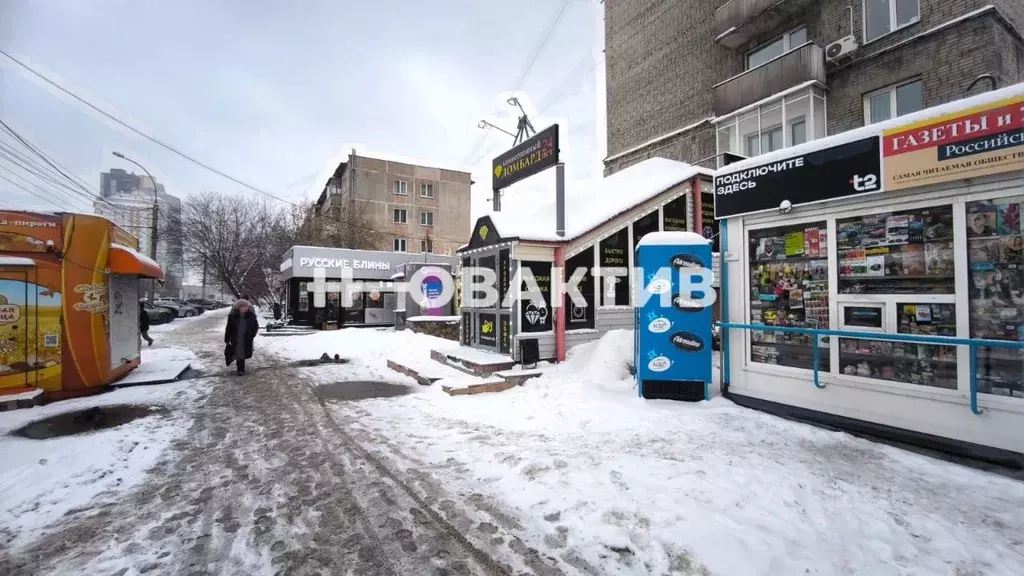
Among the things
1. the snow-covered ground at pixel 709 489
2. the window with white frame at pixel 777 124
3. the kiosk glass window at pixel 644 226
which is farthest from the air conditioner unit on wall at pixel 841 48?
the snow-covered ground at pixel 709 489

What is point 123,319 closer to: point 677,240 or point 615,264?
point 615,264

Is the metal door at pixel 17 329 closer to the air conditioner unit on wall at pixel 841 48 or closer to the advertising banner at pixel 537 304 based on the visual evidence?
the advertising banner at pixel 537 304

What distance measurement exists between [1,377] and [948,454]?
1260 centimetres

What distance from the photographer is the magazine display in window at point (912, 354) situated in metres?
4.35

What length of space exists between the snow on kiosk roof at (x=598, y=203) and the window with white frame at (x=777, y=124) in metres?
4.39

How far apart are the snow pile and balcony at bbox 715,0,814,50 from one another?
19.8 m

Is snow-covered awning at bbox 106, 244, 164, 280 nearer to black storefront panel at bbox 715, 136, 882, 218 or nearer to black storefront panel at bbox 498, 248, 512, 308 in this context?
black storefront panel at bbox 498, 248, 512, 308

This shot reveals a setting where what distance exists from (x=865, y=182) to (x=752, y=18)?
46.4 ft

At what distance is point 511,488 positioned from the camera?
3.62 metres

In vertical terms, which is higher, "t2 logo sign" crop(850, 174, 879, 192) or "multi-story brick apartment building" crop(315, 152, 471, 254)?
"multi-story brick apartment building" crop(315, 152, 471, 254)

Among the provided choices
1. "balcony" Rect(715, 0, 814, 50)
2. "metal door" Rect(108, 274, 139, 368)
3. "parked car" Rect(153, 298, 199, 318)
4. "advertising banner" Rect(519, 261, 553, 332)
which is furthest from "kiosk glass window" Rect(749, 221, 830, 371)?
"parked car" Rect(153, 298, 199, 318)

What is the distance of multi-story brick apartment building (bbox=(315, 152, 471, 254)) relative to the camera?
130 feet

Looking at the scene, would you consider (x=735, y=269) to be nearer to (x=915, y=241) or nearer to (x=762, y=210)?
(x=762, y=210)

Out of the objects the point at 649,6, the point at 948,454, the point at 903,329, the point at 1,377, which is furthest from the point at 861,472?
the point at 649,6
